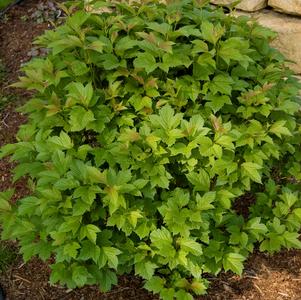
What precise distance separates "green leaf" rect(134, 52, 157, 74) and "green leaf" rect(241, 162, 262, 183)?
27.6 inches

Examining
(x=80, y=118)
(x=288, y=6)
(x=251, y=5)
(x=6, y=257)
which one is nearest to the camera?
(x=80, y=118)

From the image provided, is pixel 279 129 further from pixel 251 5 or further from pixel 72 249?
pixel 251 5

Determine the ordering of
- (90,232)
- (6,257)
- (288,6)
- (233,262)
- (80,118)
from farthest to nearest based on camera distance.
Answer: (288,6)
(6,257)
(233,262)
(80,118)
(90,232)

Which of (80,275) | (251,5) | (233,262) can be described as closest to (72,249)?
(80,275)

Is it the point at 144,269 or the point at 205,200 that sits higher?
the point at 205,200

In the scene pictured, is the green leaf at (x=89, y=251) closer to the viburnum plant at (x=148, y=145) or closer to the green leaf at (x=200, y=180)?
the viburnum plant at (x=148, y=145)

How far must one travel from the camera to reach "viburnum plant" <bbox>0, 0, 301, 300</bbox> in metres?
2.60

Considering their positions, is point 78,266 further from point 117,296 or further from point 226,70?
point 226,70

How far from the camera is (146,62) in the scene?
106 inches

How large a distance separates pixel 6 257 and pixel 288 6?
2.79 meters

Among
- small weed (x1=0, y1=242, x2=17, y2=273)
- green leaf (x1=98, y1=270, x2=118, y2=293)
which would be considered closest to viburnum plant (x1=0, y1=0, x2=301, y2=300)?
green leaf (x1=98, y1=270, x2=118, y2=293)

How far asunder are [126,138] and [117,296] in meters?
1.28

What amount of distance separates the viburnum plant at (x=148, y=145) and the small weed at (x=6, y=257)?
0.88m

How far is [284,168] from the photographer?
3.36 m
